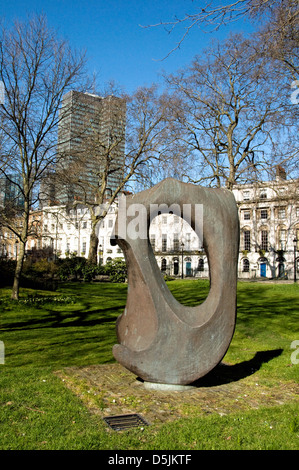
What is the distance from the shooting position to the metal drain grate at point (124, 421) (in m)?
4.87

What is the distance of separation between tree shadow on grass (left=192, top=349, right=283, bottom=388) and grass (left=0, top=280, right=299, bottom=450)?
0.07ft

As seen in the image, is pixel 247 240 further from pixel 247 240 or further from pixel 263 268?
pixel 263 268

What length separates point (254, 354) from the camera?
9250 millimetres

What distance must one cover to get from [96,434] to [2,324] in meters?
8.27

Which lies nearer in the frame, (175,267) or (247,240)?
(247,240)

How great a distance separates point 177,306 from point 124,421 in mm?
2168

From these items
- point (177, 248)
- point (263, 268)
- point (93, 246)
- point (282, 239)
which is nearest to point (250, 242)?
point (263, 268)

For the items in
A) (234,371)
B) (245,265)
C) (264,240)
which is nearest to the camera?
(234,371)

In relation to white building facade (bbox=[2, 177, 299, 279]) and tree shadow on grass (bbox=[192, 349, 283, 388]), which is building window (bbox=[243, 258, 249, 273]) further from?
tree shadow on grass (bbox=[192, 349, 283, 388])

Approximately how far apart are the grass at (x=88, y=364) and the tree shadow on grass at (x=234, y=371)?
0.9 inches

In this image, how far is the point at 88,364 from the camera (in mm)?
7977
